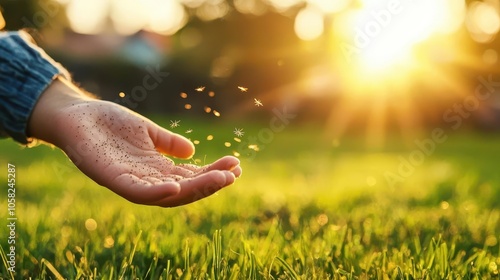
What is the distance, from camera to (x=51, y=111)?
91.4 inches

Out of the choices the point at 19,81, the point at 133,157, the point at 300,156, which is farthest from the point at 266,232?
the point at 300,156

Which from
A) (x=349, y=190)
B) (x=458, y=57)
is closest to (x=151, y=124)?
(x=349, y=190)

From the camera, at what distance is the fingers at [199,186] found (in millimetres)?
1784

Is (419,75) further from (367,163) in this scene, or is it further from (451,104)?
(367,163)

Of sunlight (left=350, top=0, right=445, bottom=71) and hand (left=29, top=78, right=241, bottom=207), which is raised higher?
sunlight (left=350, top=0, right=445, bottom=71)

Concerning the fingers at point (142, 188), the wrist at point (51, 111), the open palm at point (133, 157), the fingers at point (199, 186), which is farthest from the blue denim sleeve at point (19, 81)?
the fingers at point (199, 186)

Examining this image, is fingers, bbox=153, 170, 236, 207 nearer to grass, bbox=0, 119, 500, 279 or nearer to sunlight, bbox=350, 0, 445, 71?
grass, bbox=0, 119, 500, 279

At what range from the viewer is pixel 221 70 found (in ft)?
7.58

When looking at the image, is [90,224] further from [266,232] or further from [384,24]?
[384,24]

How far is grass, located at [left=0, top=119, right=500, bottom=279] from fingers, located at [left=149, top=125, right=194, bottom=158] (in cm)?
21

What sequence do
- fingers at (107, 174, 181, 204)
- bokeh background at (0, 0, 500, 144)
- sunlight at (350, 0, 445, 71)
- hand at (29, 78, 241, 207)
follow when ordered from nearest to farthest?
fingers at (107, 174, 181, 204) → hand at (29, 78, 241, 207) → sunlight at (350, 0, 445, 71) → bokeh background at (0, 0, 500, 144)

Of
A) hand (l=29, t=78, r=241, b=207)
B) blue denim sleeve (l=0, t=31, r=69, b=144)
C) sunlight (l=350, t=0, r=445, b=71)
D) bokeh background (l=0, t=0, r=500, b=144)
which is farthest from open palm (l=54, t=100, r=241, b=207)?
bokeh background (l=0, t=0, r=500, b=144)

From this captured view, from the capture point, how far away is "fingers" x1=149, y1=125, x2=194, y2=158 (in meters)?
2.29

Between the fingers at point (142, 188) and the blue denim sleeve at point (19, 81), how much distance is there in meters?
0.56
